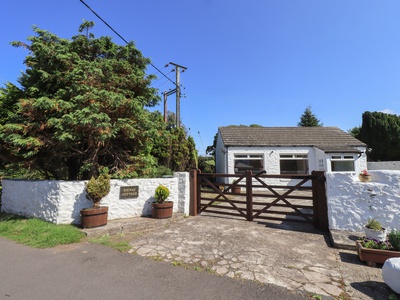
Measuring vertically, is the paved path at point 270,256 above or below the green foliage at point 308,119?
below

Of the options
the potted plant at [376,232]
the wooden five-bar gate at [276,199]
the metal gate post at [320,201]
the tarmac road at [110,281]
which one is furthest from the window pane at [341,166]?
the tarmac road at [110,281]

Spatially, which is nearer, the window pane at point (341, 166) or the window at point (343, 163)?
the window at point (343, 163)

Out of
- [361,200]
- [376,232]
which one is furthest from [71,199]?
[361,200]

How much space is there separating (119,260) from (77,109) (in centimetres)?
462

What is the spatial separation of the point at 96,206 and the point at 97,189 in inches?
19.4

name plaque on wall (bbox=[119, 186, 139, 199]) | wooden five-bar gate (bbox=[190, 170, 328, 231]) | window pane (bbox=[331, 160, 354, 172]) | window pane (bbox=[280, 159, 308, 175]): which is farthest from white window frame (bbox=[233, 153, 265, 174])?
name plaque on wall (bbox=[119, 186, 139, 199])

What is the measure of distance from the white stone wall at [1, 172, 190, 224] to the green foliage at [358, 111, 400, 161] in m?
25.2

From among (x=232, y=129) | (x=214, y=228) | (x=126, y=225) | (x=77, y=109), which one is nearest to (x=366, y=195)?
(x=214, y=228)

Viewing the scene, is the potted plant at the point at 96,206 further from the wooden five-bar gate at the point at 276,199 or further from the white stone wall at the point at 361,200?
the white stone wall at the point at 361,200

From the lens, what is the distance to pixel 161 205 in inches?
257

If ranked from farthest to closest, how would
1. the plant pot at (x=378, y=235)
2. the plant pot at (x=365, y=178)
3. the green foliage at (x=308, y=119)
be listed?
the green foliage at (x=308, y=119) → the plant pot at (x=365, y=178) → the plant pot at (x=378, y=235)

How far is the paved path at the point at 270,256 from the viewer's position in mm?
3014

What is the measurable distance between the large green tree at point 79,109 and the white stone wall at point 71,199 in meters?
0.90

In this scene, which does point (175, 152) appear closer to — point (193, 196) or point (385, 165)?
point (193, 196)
